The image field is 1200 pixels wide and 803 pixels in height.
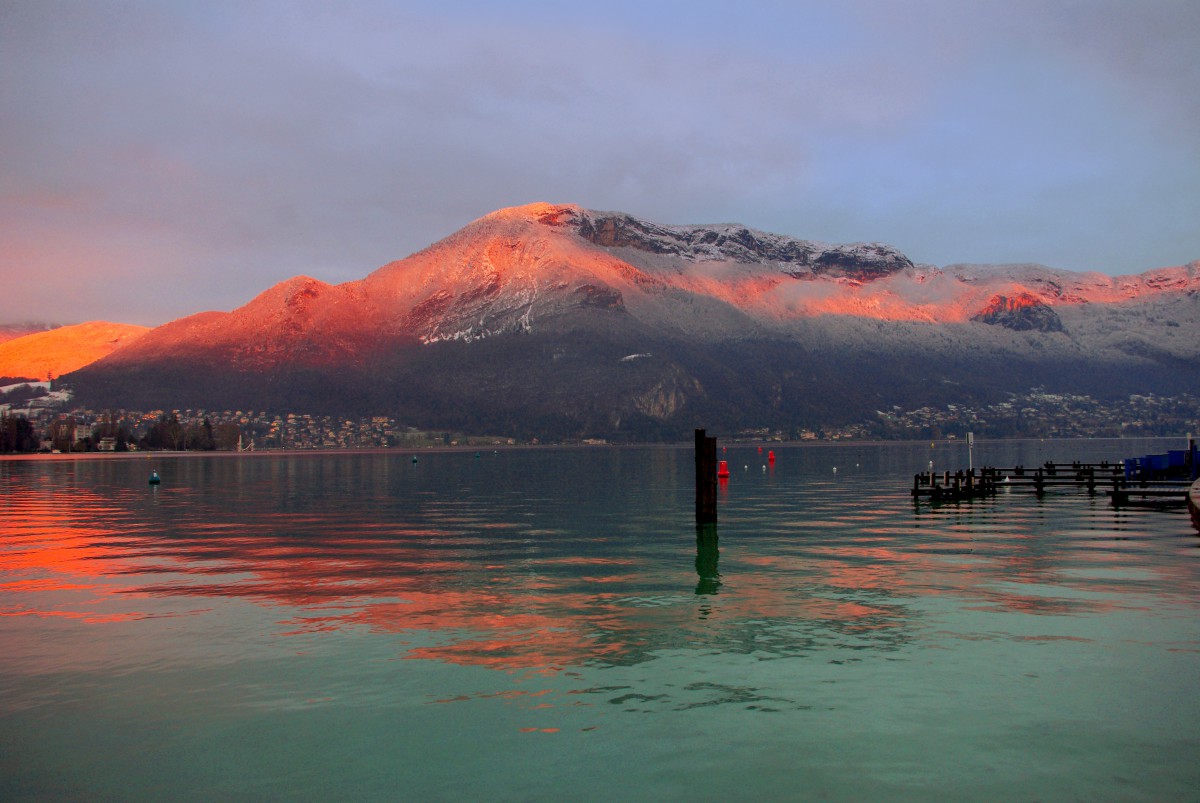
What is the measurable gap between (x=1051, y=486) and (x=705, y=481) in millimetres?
46977

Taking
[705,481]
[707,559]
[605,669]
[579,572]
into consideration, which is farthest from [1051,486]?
[605,669]

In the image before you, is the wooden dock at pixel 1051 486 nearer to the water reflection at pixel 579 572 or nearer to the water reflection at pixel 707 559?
the water reflection at pixel 579 572

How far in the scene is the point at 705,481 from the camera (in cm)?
4897

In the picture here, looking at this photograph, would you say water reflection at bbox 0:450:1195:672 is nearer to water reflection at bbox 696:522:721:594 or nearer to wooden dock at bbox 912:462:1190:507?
water reflection at bbox 696:522:721:594

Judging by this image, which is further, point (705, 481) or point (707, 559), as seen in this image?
point (705, 481)

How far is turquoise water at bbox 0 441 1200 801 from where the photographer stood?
45.2 feet

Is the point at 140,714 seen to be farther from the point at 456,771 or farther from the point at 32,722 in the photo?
the point at 456,771

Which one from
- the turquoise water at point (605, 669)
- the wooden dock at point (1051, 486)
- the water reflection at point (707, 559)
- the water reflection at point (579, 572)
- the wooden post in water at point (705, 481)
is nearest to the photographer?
the turquoise water at point (605, 669)

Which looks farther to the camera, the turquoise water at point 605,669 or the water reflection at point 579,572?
the water reflection at point 579,572

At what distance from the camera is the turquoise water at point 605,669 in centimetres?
1379

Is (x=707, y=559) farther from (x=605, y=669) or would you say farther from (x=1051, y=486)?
(x=1051, y=486)

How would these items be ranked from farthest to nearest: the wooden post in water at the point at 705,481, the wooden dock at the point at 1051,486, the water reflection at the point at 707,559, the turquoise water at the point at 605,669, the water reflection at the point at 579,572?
the wooden dock at the point at 1051,486 → the wooden post in water at the point at 705,481 → the water reflection at the point at 707,559 → the water reflection at the point at 579,572 → the turquoise water at the point at 605,669

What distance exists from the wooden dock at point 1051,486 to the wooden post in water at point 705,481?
2307cm

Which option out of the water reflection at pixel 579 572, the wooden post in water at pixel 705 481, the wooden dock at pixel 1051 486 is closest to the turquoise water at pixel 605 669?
the water reflection at pixel 579 572
